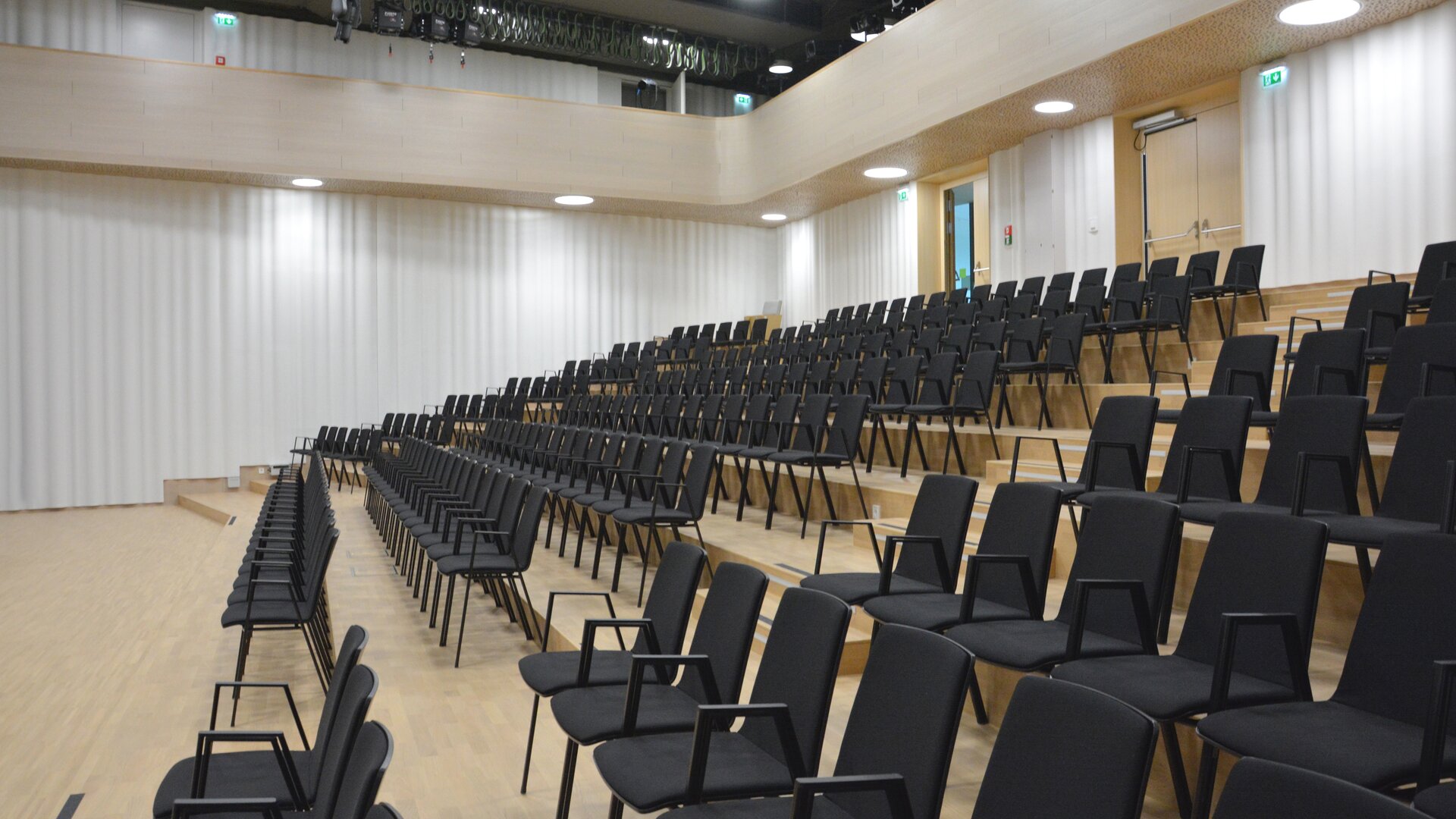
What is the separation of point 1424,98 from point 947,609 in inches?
251

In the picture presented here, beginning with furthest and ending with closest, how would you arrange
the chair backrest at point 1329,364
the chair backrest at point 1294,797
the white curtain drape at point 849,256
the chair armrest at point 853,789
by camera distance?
the white curtain drape at point 849,256, the chair backrest at point 1329,364, the chair armrest at point 853,789, the chair backrest at point 1294,797

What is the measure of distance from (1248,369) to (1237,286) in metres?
2.57

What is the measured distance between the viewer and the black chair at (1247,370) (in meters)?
4.04

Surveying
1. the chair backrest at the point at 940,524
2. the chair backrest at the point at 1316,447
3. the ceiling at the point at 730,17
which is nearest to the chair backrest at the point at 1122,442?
the chair backrest at the point at 1316,447

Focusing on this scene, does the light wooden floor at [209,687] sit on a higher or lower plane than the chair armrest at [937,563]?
lower

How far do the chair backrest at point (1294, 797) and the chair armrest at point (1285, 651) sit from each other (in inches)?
32.2

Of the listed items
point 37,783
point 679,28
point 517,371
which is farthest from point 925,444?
point 679,28

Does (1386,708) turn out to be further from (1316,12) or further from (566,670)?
(1316,12)

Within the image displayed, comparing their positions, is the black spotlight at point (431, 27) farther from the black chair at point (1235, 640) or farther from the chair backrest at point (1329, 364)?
the black chair at point (1235, 640)

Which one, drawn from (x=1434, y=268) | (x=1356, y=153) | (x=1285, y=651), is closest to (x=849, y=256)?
(x=1356, y=153)

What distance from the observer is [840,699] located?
10.5ft

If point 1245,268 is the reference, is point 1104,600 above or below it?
below

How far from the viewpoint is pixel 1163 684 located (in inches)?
83.1

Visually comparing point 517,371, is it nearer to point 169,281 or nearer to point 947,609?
point 169,281
